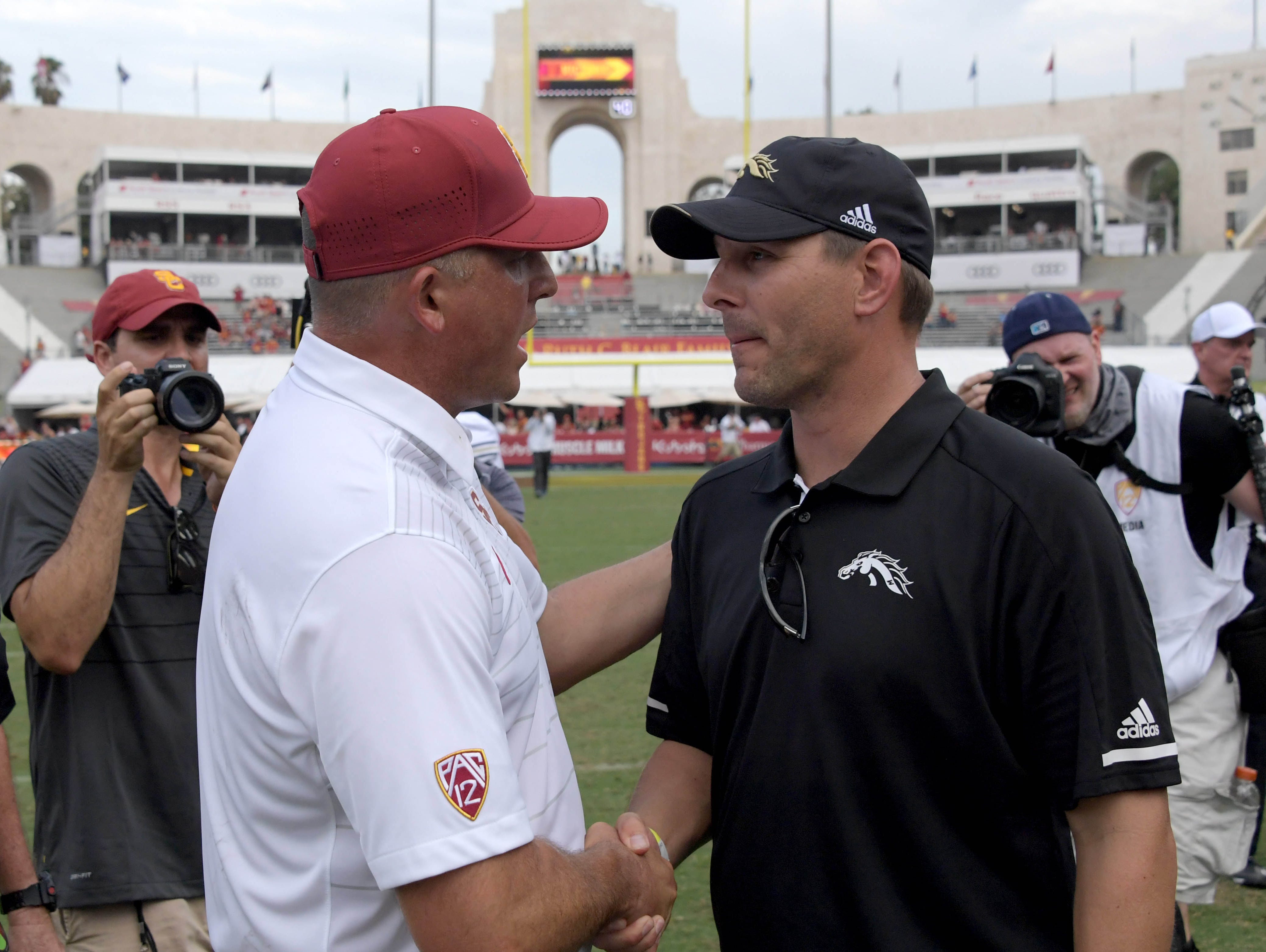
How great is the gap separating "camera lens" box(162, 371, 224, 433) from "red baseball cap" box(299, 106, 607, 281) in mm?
1160

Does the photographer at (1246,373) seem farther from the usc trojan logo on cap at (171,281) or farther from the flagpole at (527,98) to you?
the usc trojan logo on cap at (171,281)

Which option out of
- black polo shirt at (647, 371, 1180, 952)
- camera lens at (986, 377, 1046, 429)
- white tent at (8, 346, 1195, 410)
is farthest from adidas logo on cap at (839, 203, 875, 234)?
white tent at (8, 346, 1195, 410)

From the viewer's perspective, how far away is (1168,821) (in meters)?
1.79

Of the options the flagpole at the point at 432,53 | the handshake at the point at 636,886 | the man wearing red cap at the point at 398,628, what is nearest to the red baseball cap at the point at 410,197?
the man wearing red cap at the point at 398,628

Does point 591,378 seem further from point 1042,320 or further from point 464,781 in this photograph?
point 464,781

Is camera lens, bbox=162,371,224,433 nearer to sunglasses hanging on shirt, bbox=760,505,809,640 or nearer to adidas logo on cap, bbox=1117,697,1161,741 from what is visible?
sunglasses hanging on shirt, bbox=760,505,809,640

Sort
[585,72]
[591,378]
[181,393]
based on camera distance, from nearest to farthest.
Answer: [181,393] → [591,378] → [585,72]

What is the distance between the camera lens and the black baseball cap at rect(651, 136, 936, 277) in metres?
2.03

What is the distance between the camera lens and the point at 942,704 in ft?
6.07

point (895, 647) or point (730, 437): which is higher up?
point (895, 647)

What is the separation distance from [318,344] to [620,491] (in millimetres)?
22016

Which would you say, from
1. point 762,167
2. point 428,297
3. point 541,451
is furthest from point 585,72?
point 428,297

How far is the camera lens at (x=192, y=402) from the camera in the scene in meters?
2.79

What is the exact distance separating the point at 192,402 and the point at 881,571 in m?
1.79
